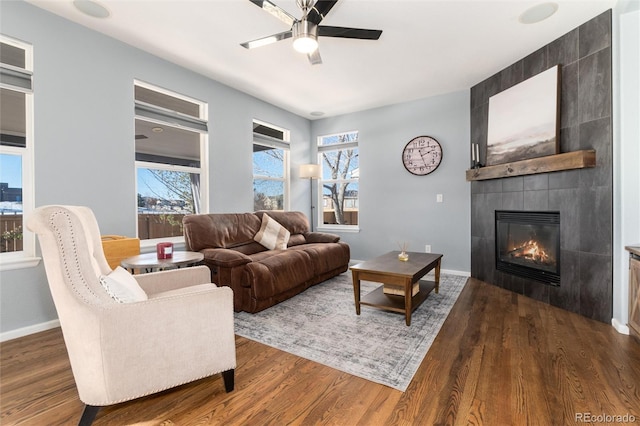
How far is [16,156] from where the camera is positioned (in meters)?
2.46

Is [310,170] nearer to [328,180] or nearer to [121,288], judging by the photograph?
[328,180]

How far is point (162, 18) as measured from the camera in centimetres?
263

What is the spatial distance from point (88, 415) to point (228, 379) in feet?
2.13

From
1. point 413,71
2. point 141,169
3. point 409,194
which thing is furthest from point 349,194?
point 141,169

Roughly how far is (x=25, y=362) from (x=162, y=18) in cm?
291

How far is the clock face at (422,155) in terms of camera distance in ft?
15.1

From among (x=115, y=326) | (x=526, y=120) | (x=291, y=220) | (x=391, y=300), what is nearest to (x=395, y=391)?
(x=391, y=300)

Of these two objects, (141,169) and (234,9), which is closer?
(234,9)

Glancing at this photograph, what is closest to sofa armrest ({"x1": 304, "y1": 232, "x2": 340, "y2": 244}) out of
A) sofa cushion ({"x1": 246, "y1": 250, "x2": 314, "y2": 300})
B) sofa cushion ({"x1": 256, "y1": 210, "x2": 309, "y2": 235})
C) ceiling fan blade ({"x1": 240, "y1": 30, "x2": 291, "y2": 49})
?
sofa cushion ({"x1": 256, "y1": 210, "x2": 309, "y2": 235})

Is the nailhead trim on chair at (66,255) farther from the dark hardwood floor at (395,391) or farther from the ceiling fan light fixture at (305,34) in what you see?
the ceiling fan light fixture at (305,34)

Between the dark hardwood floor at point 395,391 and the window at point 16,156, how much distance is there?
809 millimetres

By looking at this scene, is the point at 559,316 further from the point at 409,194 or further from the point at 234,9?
the point at 234,9

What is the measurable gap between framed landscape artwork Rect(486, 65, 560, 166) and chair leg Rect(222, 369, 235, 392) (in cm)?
361

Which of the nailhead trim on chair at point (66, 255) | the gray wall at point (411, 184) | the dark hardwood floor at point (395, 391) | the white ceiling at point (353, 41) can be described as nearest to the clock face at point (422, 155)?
the gray wall at point (411, 184)
